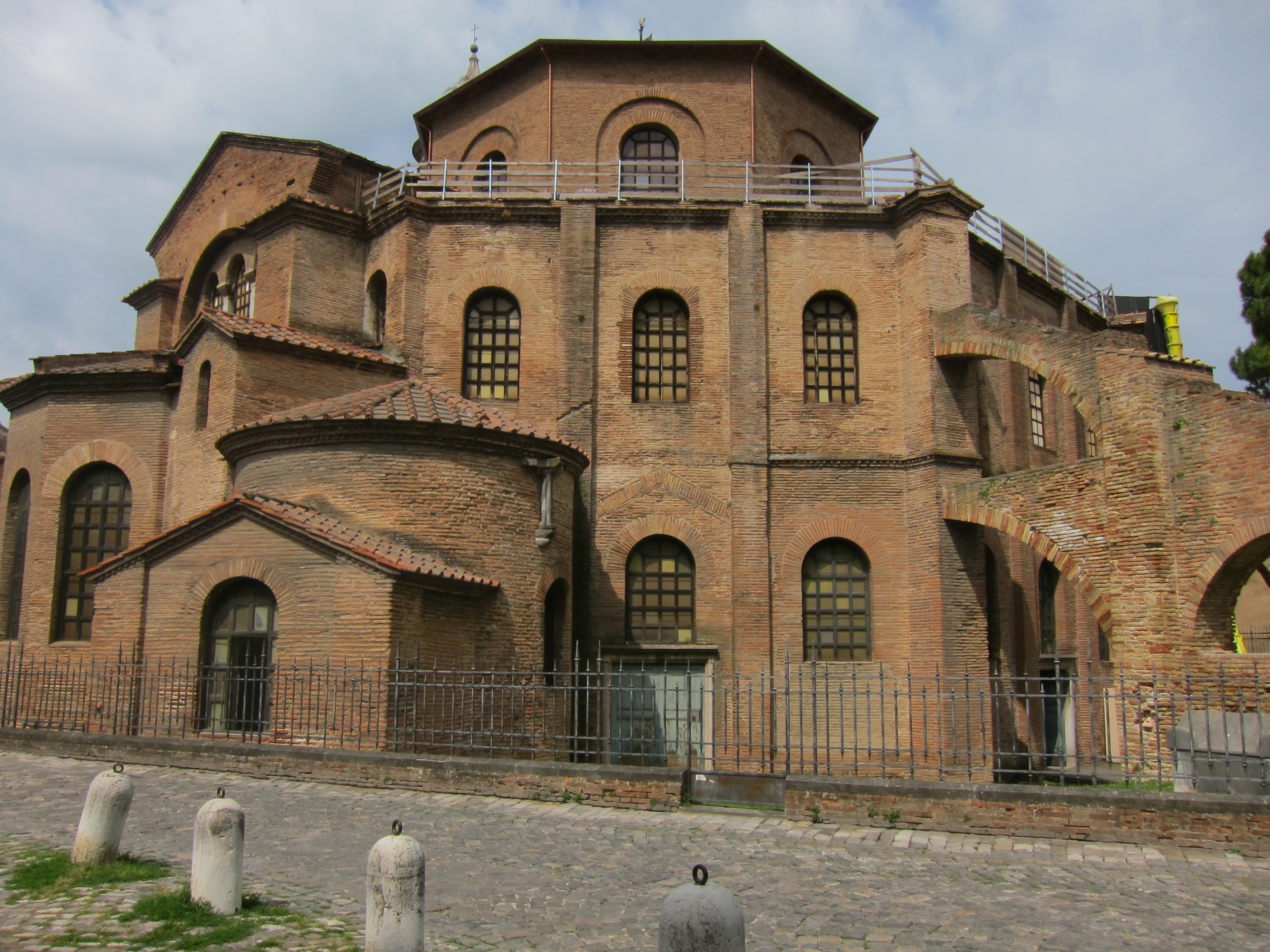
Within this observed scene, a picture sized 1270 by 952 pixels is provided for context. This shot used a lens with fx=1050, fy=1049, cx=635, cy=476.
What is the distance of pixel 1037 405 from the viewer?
21.1 m

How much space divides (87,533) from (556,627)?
30.1 feet

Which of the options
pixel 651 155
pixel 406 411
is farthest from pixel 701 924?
pixel 651 155

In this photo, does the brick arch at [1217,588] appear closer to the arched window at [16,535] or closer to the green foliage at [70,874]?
the green foliage at [70,874]

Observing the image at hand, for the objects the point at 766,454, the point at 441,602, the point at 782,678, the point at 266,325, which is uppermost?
the point at 266,325

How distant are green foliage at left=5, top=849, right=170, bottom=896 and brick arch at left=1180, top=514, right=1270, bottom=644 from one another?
11.8 m

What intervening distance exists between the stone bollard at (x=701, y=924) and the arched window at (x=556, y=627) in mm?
11353

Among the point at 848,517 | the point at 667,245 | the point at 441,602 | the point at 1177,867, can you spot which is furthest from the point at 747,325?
the point at 1177,867

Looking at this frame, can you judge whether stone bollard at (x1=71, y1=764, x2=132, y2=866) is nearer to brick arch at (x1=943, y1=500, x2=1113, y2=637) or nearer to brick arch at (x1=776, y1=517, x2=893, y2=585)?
brick arch at (x1=776, y1=517, x2=893, y2=585)

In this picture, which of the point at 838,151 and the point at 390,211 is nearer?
the point at 390,211

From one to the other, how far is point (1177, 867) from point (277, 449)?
38.4 ft

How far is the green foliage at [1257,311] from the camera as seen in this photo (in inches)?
1055

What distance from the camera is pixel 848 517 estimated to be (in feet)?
58.2

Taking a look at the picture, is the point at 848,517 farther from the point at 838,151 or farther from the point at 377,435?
the point at 838,151

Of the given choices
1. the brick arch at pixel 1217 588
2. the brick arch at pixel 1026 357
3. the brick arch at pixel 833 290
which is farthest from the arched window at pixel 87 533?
the brick arch at pixel 1217 588
